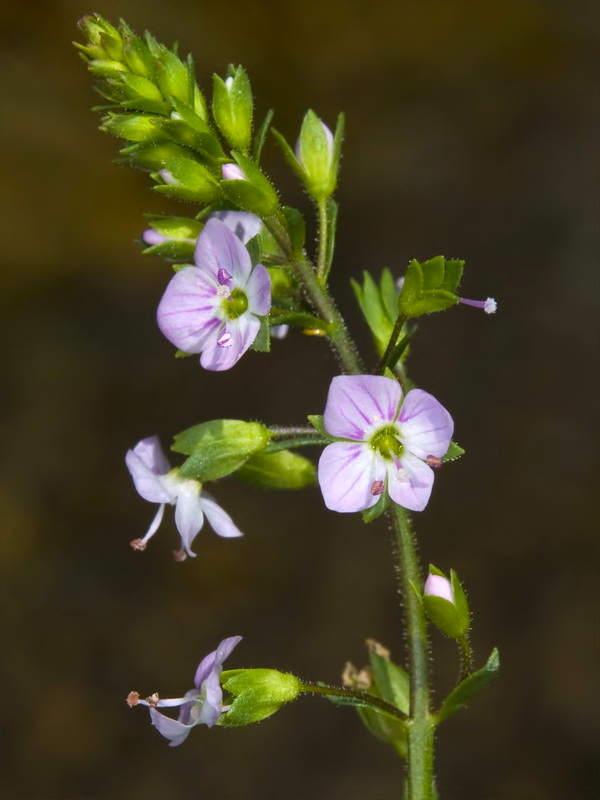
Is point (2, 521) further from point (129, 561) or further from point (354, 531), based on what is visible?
point (354, 531)

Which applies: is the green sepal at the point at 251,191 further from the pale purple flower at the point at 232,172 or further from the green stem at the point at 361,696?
the green stem at the point at 361,696

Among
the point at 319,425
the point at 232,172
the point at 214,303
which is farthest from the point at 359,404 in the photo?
the point at 232,172

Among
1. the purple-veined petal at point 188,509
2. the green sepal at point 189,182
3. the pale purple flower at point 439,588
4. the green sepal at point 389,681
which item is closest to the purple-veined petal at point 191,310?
the green sepal at point 189,182

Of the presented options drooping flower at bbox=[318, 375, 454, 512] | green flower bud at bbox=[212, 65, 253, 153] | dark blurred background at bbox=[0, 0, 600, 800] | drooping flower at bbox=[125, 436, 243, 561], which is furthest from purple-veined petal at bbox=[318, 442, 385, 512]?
dark blurred background at bbox=[0, 0, 600, 800]

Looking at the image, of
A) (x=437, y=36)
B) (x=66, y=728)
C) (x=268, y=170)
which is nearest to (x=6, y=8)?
(x=268, y=170)

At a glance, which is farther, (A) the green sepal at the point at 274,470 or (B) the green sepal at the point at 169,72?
(A) the green sepal at the point at 274,470
